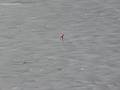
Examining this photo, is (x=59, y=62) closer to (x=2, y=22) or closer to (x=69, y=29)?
(x=69, y=29)

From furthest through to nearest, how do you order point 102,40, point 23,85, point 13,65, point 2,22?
1. point 2,22
2. point 102,40
3. point 13,65
4. point 23,85

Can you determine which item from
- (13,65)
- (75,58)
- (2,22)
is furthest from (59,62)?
(2,22)

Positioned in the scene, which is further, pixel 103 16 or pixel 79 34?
pixel 103 16

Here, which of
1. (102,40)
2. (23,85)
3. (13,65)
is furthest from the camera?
(102,40)

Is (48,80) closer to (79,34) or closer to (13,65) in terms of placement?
(13,65)

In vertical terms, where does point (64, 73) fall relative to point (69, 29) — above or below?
below

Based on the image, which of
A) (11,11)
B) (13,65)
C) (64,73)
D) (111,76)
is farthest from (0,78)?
(11,11)
